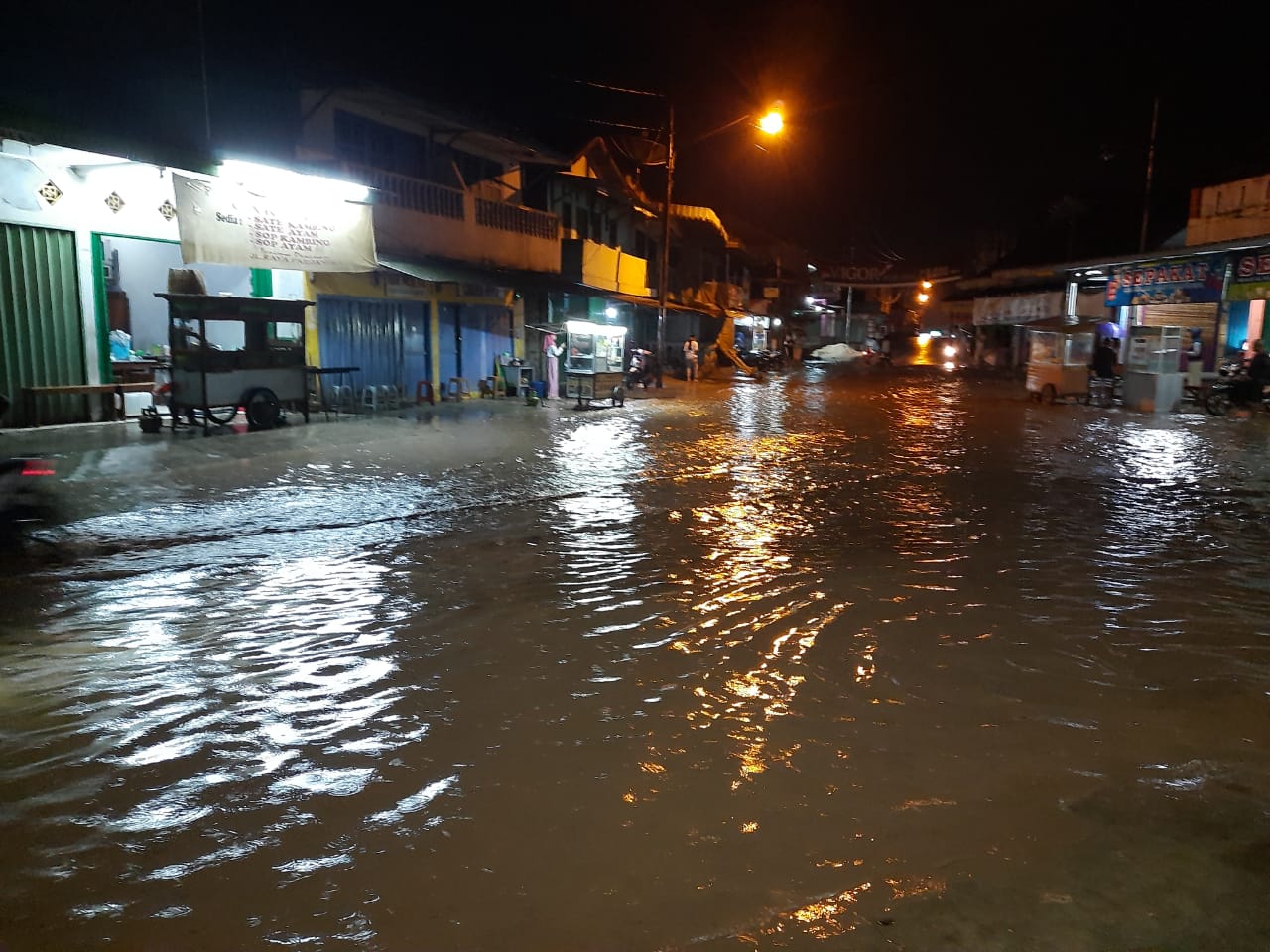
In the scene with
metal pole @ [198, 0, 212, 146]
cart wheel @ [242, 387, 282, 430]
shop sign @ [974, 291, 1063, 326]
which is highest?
metal pole @ [198, 0, 212, 146]

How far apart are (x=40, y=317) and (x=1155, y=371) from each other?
1009 inches

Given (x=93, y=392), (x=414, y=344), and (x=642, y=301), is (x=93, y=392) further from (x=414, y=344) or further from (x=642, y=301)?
(x=642, y=301)

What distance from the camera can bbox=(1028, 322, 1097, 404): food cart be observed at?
25469mm

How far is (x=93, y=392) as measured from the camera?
50.2ft

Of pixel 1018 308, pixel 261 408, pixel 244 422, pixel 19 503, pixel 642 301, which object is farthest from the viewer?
pixel 1018 308

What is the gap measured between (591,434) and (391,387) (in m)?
6.62

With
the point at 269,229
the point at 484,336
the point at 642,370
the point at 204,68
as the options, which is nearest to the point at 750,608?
the point at 269,229

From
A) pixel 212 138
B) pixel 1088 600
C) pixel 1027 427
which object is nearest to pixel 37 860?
pixel 1088 600

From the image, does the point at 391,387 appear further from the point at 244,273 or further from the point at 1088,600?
the point at 1088,600

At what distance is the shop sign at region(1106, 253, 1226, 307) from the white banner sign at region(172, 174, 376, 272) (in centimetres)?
2280

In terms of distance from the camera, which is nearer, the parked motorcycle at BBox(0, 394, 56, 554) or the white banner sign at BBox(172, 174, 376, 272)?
the parked motorcycle at BBox(0, 394, 56, 554)

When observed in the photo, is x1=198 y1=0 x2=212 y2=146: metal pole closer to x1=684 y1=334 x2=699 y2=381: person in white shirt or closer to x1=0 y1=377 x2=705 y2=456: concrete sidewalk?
x1=0 y1=377 x2=705 y2=456: concrete sidewalk

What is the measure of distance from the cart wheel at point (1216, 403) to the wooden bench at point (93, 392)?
80.7ft

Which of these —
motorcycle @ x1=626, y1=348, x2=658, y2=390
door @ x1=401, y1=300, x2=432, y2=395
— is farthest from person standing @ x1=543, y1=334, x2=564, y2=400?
motorcycle @ x1=626, y1=348, x2=658, y2=390
